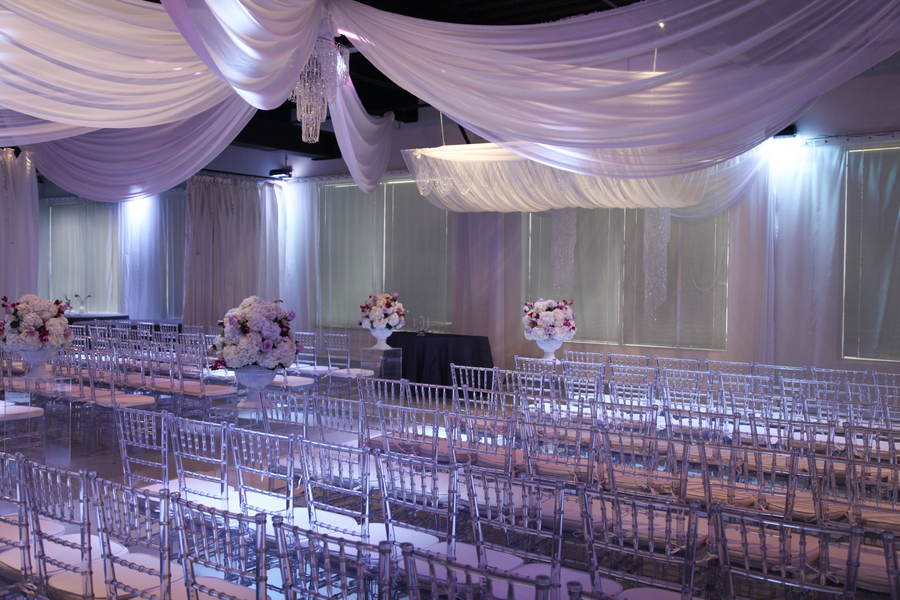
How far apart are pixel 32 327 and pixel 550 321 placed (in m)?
5.23

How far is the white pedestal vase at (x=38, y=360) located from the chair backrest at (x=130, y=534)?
4.38 meters

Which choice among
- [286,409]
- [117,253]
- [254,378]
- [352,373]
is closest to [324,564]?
[286,409]

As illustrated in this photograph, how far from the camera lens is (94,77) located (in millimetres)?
4199

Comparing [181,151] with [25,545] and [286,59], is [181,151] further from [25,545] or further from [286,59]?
[25,545]

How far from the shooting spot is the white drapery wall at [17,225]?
10.1 m

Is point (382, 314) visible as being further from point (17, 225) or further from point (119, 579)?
point (119, 579)

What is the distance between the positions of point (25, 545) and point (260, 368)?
258 centimetres

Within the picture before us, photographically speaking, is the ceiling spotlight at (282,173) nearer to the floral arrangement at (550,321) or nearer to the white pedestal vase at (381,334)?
the white pedestal vase at (381,334)

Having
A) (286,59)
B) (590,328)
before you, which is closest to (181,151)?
(286,59)

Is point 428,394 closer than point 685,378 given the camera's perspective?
Yes

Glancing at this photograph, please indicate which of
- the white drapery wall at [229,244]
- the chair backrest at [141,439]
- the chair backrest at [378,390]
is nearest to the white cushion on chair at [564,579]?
the chair backrest at [378,390]

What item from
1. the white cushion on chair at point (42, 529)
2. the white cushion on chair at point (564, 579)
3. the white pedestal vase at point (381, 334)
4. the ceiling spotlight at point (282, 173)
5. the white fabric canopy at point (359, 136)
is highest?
the ceiling spotlight at point (282, 173)

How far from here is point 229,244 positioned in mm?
13477

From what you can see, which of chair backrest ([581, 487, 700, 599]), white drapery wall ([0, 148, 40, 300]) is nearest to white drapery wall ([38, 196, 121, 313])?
white drapery wall ([0, 148, 40, 300])
